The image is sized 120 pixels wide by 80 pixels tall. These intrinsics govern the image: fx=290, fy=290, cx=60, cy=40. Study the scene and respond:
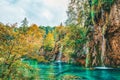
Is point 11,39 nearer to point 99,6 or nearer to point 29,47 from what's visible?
point 29,47

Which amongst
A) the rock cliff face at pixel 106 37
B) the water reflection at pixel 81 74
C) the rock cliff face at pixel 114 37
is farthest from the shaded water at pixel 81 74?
the rock cliff face at pixel 106 37

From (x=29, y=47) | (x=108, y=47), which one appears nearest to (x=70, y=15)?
(x=108, y=47)

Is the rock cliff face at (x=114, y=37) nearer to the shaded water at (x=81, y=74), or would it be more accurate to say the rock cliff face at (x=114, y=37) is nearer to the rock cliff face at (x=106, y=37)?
the rock cliff face at (x=106, y=37)

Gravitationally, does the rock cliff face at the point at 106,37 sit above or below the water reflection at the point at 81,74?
above

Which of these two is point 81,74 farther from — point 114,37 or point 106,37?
point 106,37

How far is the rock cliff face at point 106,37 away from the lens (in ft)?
176

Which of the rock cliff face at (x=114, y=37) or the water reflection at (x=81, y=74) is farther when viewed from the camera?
the rock cliff face at (x=114, y=37)

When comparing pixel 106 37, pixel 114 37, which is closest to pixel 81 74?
pixel 114 37

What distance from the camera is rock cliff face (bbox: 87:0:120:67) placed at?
5353cm

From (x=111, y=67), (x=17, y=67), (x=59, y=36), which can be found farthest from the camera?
(x=59, y=36)

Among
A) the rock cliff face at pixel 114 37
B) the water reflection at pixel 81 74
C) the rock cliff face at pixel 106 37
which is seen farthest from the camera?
the rock cliff face at pixel 106 37

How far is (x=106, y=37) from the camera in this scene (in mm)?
55281

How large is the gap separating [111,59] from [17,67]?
4284 centimetres

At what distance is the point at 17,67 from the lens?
1270cm
